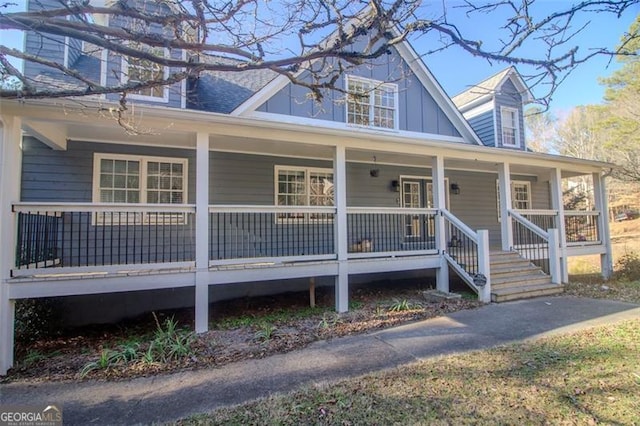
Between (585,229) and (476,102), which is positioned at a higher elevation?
(476,102)

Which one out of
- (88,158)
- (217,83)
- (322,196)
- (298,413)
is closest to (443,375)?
(298,413)

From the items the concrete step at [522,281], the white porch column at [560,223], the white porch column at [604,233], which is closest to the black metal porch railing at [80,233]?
the concrete step at [522,281]

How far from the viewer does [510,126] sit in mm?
12367

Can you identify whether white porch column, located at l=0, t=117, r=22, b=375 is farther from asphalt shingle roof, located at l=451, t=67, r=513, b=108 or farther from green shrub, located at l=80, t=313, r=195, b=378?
asphalt shingle roof, located at l=451, t=67, r=513, b=108

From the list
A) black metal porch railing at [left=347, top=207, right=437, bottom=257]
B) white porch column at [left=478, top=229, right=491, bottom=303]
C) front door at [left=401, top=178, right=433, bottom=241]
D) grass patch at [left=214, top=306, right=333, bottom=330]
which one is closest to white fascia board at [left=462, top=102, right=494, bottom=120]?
front door at [left=401, top=178, right=433, bottom=241]

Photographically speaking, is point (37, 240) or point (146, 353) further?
point (37, 240)

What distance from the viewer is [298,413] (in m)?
3.12

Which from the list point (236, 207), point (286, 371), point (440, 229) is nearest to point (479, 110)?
point (440, 229)

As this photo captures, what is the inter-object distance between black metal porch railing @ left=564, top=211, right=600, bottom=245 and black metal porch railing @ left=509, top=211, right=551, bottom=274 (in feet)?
6.49

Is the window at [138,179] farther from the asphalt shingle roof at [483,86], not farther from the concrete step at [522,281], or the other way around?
the asphalt shingle roof at [483,86]

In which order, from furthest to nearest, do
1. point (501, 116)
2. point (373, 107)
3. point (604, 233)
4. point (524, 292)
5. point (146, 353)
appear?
point (501, 116) < point (604, 233) < point (373, 107) < point (524, 292) < point (146, 353)

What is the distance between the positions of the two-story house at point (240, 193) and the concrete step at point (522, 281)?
45mm

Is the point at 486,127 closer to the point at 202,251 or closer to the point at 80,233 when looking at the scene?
the point at 202,251

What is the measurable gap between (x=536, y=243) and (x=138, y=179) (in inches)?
401
